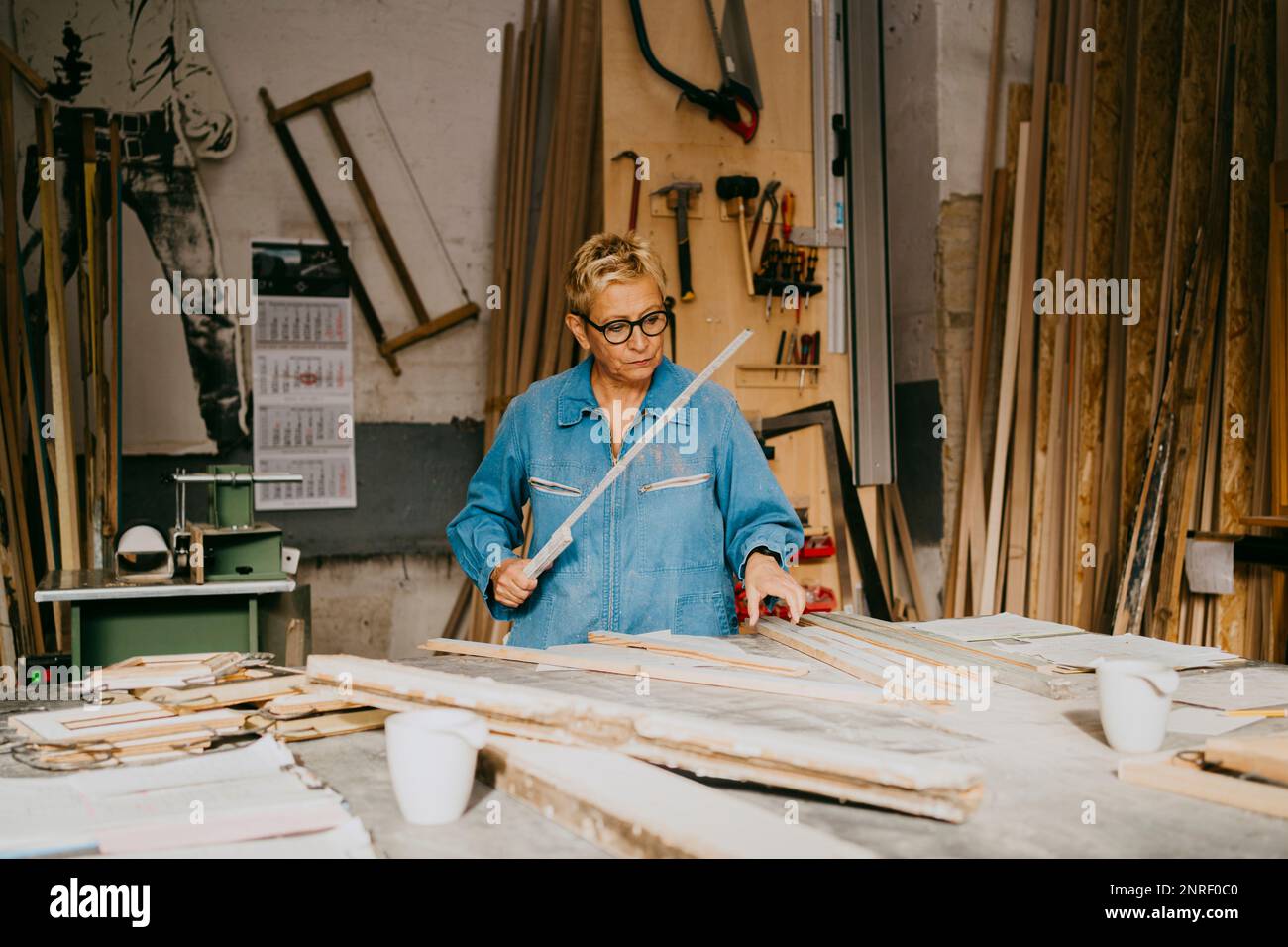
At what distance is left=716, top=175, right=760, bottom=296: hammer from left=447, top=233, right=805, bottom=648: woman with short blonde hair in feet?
5.17

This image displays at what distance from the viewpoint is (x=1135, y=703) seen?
1.36m

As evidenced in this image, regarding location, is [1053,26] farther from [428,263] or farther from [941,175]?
[428,263]

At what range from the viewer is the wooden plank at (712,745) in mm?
1143

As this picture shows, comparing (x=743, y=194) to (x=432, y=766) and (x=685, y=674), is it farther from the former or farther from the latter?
(x=432, y=766)

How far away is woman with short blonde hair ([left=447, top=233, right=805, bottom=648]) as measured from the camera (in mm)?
2504

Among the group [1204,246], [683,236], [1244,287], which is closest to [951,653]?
[1244,287]

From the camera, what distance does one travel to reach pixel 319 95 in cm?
475

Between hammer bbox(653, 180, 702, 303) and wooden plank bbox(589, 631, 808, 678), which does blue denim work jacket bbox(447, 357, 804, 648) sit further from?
hammer bbox(653, 180, 702, 303)

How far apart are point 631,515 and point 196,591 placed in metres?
1.43

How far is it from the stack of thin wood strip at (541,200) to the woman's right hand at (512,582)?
6.75ft

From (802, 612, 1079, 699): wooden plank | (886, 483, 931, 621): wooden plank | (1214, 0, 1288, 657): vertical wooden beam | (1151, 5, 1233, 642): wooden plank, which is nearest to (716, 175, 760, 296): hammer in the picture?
(886, 483, 931, 621): wooden plank

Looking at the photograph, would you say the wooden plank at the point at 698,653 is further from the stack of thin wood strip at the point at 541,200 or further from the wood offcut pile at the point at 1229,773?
the stack of thin wood strip at the point at 541,200

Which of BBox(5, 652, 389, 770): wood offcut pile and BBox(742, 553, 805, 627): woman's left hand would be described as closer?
BBox(5, 652, 389, 770): wood offcut pile
